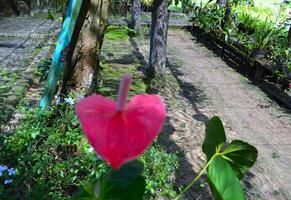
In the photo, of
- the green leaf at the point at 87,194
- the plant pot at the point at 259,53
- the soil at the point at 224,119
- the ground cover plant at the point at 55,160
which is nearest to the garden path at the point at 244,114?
the soil at the point at 224,119

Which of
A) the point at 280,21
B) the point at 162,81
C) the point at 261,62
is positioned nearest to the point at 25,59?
the point at 162,81

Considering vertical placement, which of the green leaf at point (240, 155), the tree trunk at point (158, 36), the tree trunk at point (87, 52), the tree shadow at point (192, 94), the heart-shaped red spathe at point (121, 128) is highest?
the heart-shaped red spathe at point (121, 128)

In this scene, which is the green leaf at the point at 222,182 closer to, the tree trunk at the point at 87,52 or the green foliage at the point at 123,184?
the green foliage at the point at 123,184

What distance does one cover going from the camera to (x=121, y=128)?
1.81 ft

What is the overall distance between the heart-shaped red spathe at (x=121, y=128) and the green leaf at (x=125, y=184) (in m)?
0.32

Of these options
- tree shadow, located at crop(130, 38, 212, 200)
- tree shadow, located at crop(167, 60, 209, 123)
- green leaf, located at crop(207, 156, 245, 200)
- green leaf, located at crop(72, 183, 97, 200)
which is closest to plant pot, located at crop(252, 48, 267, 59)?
tree shadow, located at crop(167, 60, 209, 123)

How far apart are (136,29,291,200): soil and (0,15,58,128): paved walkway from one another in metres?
1.73

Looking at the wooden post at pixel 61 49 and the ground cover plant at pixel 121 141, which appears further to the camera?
the wooden post at pixel 61 49

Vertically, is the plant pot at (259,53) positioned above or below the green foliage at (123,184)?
below

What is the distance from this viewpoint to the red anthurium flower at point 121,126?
1.78 ft

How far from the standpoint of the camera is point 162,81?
743 cm

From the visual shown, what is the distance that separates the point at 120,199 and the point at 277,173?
3858 millimetres

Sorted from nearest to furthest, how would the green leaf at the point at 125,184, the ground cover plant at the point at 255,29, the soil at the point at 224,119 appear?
the green leaf at the point at 125,184, the soil at the point at 224,119, the ground cover plant at the point at 255,29

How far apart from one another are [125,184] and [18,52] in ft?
23.4
